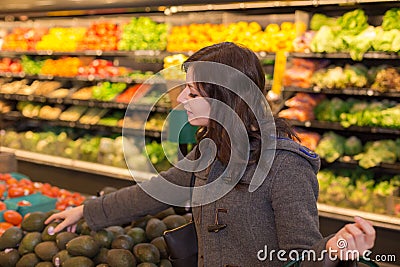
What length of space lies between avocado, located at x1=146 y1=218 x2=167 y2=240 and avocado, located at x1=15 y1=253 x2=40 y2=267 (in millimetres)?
517

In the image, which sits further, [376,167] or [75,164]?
[75,164]

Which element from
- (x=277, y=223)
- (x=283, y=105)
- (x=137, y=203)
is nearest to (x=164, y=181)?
(x=137, y=203)

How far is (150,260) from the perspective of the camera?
7.66 feet

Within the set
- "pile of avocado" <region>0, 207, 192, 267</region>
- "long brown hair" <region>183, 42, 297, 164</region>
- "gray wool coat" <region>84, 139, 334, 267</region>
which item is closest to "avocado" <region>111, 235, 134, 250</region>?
"pile of avocado" <region>0, 207, 192, 267</region>

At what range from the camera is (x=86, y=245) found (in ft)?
7.59

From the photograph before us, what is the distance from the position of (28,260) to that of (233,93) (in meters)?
1.37

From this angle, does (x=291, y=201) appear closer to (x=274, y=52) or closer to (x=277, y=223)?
(x=277, y=223)

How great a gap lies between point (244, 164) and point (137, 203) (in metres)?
0.68

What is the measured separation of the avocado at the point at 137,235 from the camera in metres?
2.49

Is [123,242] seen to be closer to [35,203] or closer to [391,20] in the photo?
[35,203]

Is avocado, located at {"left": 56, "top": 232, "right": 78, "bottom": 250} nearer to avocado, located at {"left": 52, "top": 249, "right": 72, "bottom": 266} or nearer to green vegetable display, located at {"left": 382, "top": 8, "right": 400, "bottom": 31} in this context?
avocado, located at {"left": 52, "top": 249, "right": 72, "bottom": 266}

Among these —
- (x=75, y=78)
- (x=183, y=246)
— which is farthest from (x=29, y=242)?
(x=75, y=78)

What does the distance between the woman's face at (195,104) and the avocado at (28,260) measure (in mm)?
1191

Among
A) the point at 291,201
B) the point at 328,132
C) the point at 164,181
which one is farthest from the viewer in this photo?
the point at 328,132
